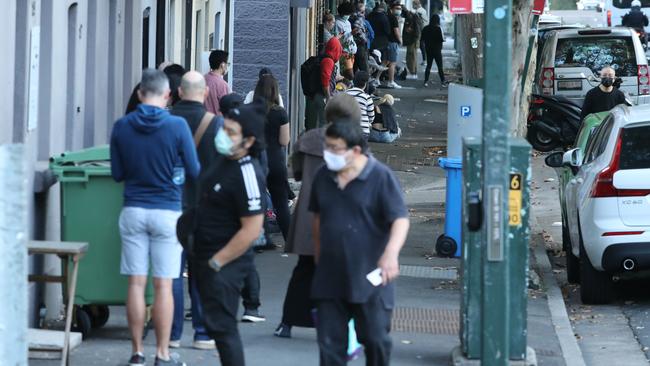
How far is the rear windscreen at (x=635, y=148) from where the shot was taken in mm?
12336

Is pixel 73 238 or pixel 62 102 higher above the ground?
pixel 62 102

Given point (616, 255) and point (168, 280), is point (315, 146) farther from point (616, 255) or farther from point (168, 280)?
point (616, 255)

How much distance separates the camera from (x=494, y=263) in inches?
337

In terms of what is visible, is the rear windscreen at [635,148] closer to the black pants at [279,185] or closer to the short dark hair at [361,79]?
the black pants at [279,185]

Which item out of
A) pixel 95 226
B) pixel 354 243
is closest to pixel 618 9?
pixel 95 226

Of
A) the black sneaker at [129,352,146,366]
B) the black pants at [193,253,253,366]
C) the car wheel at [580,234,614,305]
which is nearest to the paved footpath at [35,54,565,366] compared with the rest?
the black sneaker at [129,352,146,366]

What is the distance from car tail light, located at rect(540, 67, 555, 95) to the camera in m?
26.3

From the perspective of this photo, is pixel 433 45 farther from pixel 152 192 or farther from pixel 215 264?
pixel 215 264

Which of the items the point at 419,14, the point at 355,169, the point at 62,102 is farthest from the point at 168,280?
the point at 419,14

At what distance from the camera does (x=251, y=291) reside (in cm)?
1091

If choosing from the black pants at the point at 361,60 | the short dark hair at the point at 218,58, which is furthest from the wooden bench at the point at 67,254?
the black pants at the point at 361,60

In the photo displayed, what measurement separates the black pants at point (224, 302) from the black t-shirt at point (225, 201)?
0.38 feet

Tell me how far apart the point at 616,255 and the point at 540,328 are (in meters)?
1.12

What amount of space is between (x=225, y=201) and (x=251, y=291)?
3.03m
